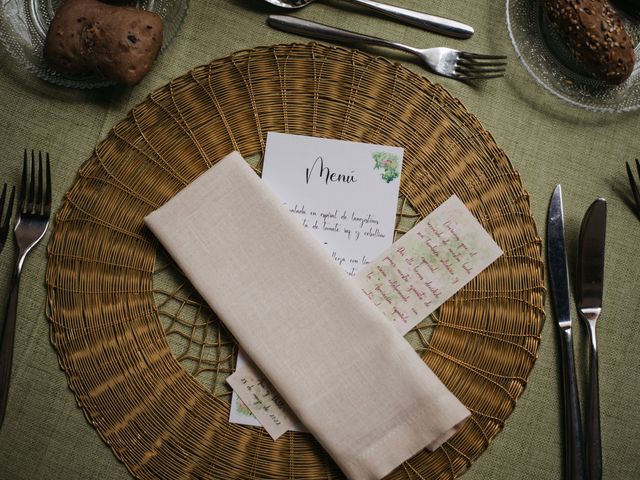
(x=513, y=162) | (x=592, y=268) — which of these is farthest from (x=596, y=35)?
(x=592, y=268)

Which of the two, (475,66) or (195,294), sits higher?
(475,66)

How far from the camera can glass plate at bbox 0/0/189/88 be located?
79 centimetres

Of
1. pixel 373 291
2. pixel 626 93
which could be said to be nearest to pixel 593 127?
pixel 626 93

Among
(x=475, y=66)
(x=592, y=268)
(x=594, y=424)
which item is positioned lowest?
(x=594, y=424)

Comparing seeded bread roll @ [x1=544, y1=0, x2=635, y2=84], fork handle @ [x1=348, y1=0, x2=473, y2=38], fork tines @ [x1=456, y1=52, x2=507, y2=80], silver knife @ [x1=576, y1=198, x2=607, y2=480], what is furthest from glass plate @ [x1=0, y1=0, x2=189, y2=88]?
silver knife @ [x1=576, y1=198, x2=607, y2=480]

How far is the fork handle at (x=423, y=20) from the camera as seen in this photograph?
81 centimetres

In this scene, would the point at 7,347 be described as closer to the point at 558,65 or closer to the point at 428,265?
the point at 428,265

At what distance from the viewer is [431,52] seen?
804 mm

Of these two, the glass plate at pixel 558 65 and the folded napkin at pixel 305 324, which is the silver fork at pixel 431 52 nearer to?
the glass plate at pixel 558 65

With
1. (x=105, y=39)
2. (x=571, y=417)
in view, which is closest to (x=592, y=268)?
(x=571, y=417)

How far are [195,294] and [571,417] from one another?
524 millimetres

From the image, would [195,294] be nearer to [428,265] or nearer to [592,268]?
[428,265]

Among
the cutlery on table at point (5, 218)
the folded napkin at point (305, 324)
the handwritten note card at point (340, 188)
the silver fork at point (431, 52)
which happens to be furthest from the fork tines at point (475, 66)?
the cutlery on table at point (5, 218)

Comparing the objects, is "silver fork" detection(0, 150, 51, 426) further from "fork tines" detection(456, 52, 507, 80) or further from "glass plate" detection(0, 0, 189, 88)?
"fork tines" detection(456, 52, 507, 80)
